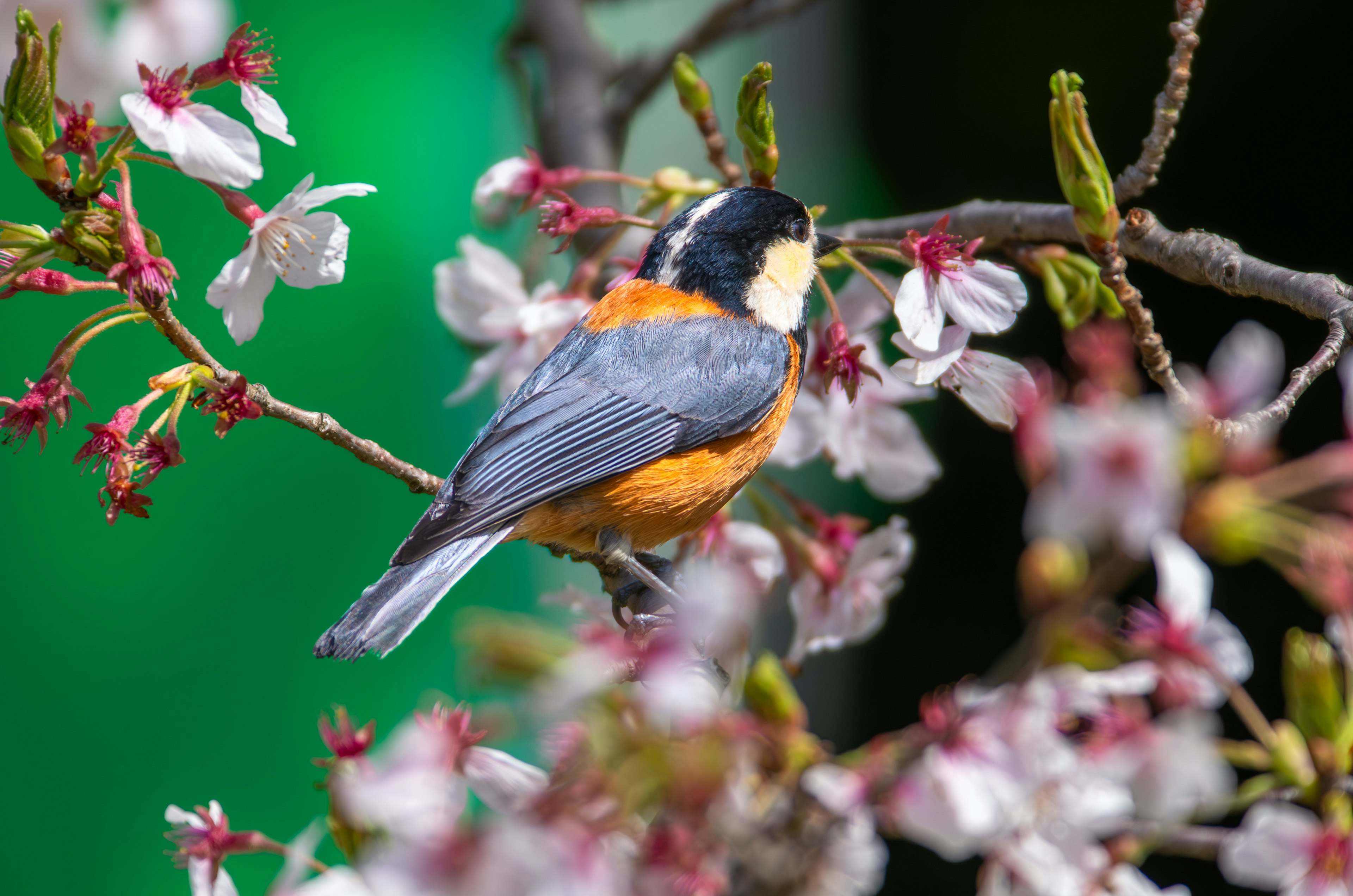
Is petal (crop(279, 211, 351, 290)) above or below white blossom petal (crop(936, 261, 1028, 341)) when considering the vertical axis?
above

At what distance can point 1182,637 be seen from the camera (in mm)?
562

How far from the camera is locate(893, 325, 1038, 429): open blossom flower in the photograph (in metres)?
1.09

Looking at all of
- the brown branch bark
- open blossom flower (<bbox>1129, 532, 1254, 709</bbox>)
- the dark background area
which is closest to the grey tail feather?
the brown branch bark

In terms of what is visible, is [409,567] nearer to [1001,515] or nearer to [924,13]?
[1001,515]

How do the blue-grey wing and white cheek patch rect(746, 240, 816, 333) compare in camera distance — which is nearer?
the blue-grey wing

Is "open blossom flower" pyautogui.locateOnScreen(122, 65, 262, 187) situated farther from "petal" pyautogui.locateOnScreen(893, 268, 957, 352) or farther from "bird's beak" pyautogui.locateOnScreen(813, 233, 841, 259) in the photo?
"bird's beak" pyautogui.locateOnScreen(813, 233, 841, 259)

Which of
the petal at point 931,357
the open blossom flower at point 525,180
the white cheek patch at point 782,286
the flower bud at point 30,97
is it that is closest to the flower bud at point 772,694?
the petal at point 931,357

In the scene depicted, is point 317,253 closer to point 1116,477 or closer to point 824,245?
point 824,245

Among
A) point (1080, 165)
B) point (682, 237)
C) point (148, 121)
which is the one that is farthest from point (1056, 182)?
point (148, 121)

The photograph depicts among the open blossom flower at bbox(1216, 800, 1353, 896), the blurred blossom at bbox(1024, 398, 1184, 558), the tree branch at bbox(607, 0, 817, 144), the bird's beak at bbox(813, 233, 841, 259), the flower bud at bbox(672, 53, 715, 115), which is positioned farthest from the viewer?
the tree branch at bbox(607, 0, 817, 144)

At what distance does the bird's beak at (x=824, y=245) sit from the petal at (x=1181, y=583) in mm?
954

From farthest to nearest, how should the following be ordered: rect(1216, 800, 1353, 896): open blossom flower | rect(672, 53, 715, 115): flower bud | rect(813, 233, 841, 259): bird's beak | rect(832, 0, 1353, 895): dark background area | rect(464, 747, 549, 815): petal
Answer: rect(832, 0, 1353, 895): dark background area
rect(813, 233, 841, 259): bird's beak
rect(672, 53, 715, 115): flower bud
rect(464, 747, 549, 815): petal
rect(1216, 800, 1353, 896): open blossom flower

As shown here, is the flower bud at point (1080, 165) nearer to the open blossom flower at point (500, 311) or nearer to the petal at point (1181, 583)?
the petal at point (1181, 583)

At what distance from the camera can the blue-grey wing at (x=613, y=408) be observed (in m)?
1.43
